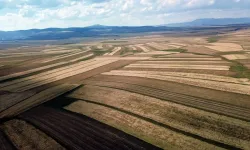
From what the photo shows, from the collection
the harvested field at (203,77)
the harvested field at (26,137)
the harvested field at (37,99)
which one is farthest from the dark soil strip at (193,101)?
the harvested field at (26,137)

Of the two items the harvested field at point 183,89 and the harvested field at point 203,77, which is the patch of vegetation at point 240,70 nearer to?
the harvested field at point 203,77

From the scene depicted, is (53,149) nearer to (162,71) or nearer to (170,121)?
(170,121)

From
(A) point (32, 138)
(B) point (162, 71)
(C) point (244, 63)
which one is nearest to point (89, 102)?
(A) point (32, 138)

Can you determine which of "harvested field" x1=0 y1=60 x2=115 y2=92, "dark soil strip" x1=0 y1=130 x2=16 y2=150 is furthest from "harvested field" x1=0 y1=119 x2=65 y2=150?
"harvested field" x1=0 y1=60 x2=115 y2=92

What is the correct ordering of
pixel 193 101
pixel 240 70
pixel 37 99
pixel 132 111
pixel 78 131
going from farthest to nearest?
1. pixel 240 70
2. pixel 37 99
3. pixel 193 101
4. pixel 132 111
5. pixel 78 131

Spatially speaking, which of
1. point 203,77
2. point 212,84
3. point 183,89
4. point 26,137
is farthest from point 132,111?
point 203,77

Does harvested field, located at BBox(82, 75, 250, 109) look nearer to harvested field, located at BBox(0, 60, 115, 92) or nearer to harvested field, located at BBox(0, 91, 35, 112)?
harvested field, located at BBox(0, 60, 115, 92)

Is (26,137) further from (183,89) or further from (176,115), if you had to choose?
(183,89)
